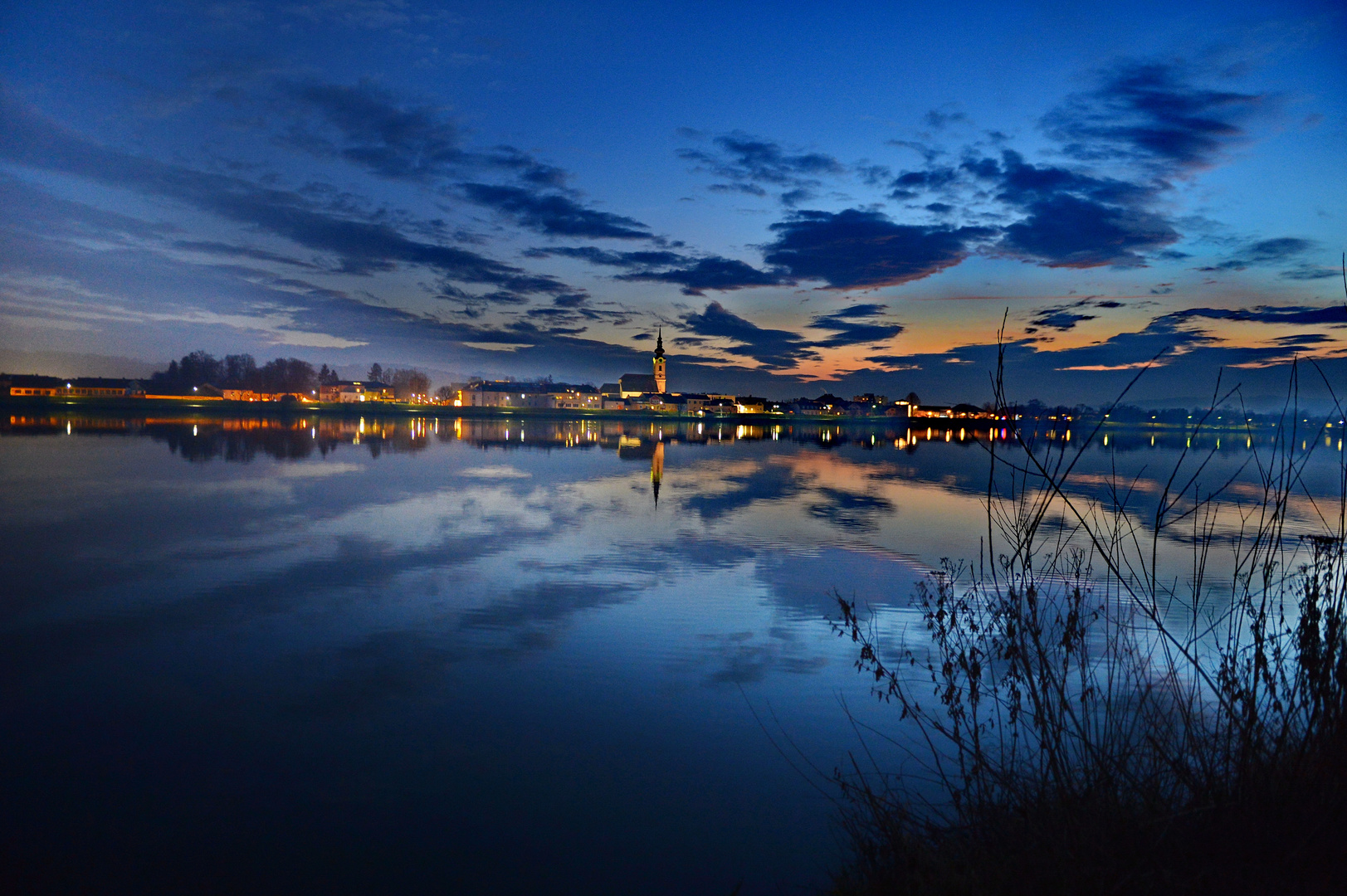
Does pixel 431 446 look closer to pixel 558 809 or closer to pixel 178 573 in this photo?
pixel 178 573

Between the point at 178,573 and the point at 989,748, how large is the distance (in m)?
12.6

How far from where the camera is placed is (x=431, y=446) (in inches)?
1930

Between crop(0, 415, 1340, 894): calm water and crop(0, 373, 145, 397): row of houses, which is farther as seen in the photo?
crop(0, 373, 145, 397): row of houses

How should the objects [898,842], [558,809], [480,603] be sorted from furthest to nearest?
[480,603] < [558,809] < [898,842]

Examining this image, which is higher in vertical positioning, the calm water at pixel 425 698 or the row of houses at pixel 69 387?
the row of houses at pixel 69 387

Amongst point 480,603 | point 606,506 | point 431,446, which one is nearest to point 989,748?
point 480,603

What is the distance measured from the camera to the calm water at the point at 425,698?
5051mm

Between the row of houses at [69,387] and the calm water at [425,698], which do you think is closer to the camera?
the calm water at [425,698]

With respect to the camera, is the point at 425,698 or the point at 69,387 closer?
the point at 425,698

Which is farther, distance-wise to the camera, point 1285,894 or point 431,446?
point 431,446

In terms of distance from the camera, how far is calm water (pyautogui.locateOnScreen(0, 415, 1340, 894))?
5.05 meters

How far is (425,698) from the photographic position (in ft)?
24.1

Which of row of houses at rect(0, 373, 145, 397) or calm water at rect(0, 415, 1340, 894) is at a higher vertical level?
row of houses at rect(0, 373, 145, 397)

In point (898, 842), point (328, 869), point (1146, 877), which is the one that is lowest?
point (328, 869)
